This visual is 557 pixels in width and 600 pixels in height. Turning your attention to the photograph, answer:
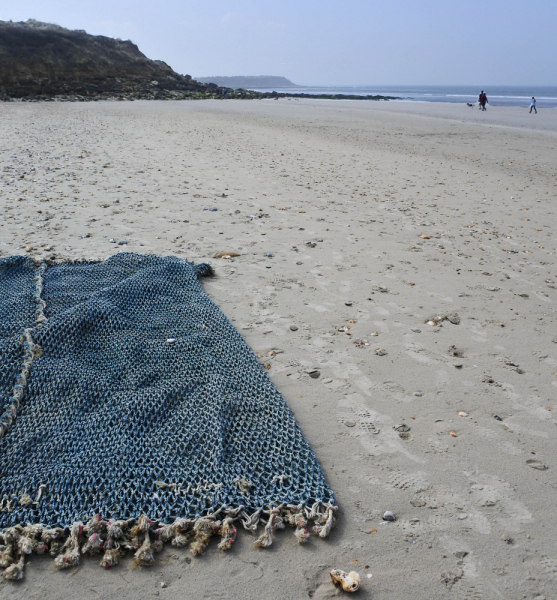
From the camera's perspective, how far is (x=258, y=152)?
11266 millimetres

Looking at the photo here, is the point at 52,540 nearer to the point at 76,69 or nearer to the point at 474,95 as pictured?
the point at 76,69

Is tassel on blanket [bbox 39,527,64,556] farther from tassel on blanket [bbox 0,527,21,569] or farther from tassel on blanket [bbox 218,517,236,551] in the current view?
tassel on blanket [bbox 218,517,236,551]

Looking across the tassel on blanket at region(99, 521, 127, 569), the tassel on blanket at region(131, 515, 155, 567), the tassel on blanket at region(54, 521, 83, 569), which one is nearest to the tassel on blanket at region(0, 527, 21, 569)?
the tassel on blanket at region(54, 521, 83, 569)

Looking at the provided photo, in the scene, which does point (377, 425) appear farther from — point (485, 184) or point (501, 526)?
point (485, 184)

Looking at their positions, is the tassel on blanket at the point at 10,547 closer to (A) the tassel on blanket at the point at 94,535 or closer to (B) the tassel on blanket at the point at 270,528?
(A) the tassel on blanket at the point at 94,535

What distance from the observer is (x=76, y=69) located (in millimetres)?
42250

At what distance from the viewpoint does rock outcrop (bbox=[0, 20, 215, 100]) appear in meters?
34.8

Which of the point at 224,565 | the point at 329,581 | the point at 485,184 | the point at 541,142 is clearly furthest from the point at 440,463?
the point at 541,142

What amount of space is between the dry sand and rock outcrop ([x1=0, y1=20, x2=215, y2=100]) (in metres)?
28.1

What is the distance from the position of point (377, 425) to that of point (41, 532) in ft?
5.58

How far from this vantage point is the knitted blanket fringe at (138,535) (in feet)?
6.36

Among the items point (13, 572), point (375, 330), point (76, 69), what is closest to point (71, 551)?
point (13, 572)

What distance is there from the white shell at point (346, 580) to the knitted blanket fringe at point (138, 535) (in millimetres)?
181

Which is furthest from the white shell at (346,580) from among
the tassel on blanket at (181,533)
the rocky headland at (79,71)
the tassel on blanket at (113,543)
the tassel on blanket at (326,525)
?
the rocky headland at (79,71)
